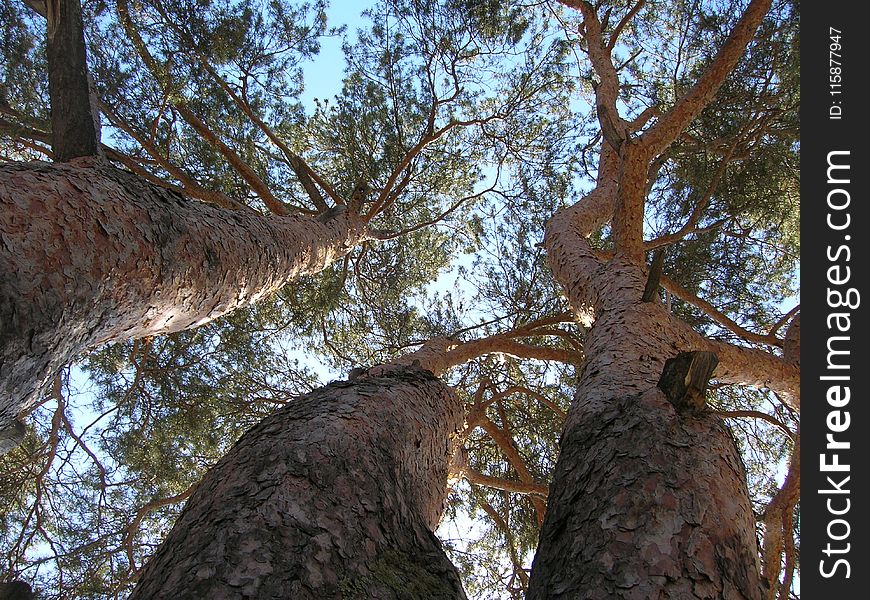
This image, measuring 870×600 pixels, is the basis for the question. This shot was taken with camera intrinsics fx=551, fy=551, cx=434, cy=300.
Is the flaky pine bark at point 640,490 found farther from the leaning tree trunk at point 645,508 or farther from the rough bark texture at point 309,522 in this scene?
the rough bark texture at point 309,522

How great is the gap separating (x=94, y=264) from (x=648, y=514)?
156 centimetres

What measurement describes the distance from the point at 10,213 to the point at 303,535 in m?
1.10

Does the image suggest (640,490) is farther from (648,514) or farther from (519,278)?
(519,278)

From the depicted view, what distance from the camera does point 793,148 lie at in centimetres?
484

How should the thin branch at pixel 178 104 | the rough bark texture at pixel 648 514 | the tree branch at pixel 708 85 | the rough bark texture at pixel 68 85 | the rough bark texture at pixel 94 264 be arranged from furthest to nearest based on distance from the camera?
the thin branch at pixel 178 104, the tree branch at pixel 708 85, the rough bark texture at pixel 68 85, the rough bark texture at pixel 94 264, the rough bark texture at pixel 648 514

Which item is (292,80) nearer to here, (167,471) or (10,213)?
(167,471)

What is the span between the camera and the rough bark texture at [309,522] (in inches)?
41.9

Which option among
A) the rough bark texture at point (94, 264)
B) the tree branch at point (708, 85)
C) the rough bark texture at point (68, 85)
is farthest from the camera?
the tree branch at point (708, 85)

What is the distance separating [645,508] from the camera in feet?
3.72

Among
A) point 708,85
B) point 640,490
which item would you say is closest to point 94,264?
point 640,490

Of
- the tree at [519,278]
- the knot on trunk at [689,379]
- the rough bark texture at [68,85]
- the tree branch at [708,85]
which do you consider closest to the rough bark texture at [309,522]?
the tree at [519,278]

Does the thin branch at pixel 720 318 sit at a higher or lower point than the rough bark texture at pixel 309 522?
higher
